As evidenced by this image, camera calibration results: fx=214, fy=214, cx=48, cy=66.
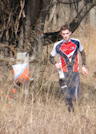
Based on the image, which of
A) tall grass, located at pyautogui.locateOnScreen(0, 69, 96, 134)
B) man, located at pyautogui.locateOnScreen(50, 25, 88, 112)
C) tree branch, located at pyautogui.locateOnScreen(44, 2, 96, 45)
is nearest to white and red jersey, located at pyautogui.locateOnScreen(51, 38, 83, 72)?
man, located at pyautogui.locateOnScreen(50, 25, 88, 112)

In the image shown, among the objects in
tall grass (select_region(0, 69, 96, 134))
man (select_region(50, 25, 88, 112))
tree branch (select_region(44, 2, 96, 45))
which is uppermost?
tree branch (select_region(44, 2, 96, 45))

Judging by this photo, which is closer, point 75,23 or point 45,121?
point 45,121

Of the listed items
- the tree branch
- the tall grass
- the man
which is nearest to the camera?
the tall grass

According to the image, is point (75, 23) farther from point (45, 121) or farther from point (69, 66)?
point (45, 121)

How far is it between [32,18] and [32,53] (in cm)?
66

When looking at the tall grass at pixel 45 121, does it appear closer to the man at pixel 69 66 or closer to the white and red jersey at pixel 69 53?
the man at pixel 69 66

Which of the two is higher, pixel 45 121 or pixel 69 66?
pixel 69 66

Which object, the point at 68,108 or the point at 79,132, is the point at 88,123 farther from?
the point at 68,108

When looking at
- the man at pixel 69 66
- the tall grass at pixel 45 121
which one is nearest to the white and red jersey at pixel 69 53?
the man at pixel 69 66

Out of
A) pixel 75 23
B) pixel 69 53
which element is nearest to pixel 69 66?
pixel 69 53

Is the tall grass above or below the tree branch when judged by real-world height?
below

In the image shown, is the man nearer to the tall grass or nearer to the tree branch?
the tall grass

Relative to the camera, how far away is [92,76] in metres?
6.42

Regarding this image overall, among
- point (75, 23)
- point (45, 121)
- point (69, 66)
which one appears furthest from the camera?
point (75, 23)
